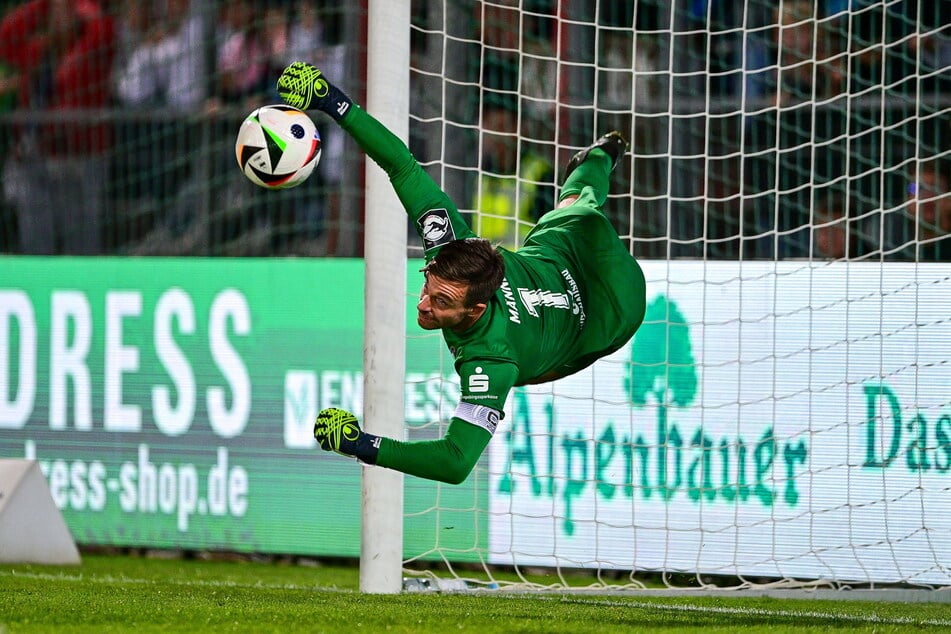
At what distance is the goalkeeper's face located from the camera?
4914 mm

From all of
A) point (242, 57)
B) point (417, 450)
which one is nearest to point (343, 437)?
point (417, 450)

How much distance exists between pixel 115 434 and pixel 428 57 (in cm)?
298

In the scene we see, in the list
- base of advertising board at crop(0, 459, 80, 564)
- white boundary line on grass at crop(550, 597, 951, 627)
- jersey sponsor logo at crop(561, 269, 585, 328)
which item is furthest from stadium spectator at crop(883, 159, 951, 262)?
base of advertising board at crop(0, 459, 80, 564)

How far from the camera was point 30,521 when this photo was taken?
24.9 feet

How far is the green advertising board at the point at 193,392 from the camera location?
318 inches

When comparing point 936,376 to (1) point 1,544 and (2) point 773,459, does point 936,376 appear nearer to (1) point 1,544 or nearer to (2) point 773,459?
(2) point 773,459

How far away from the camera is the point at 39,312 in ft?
28.2

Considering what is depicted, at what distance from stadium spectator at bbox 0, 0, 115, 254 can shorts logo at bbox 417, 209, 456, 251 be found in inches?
190

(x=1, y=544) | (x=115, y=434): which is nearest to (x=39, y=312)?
(x=115, y=434)

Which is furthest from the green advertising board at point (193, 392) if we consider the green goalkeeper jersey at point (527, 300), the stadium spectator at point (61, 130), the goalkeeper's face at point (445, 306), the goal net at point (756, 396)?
the goalkeeper's face at point (445, 306)

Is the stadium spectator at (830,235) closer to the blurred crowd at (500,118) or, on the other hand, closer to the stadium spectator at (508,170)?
the blurred crowd at (500,118)

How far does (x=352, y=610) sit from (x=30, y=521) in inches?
112

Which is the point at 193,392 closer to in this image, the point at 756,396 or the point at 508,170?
the point at 508,170

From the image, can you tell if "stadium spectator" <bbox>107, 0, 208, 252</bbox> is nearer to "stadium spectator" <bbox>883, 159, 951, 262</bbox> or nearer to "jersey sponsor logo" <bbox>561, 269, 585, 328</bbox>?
"jersey sponsor logo" <bbox>561, 269, 585, 328</bbox>
